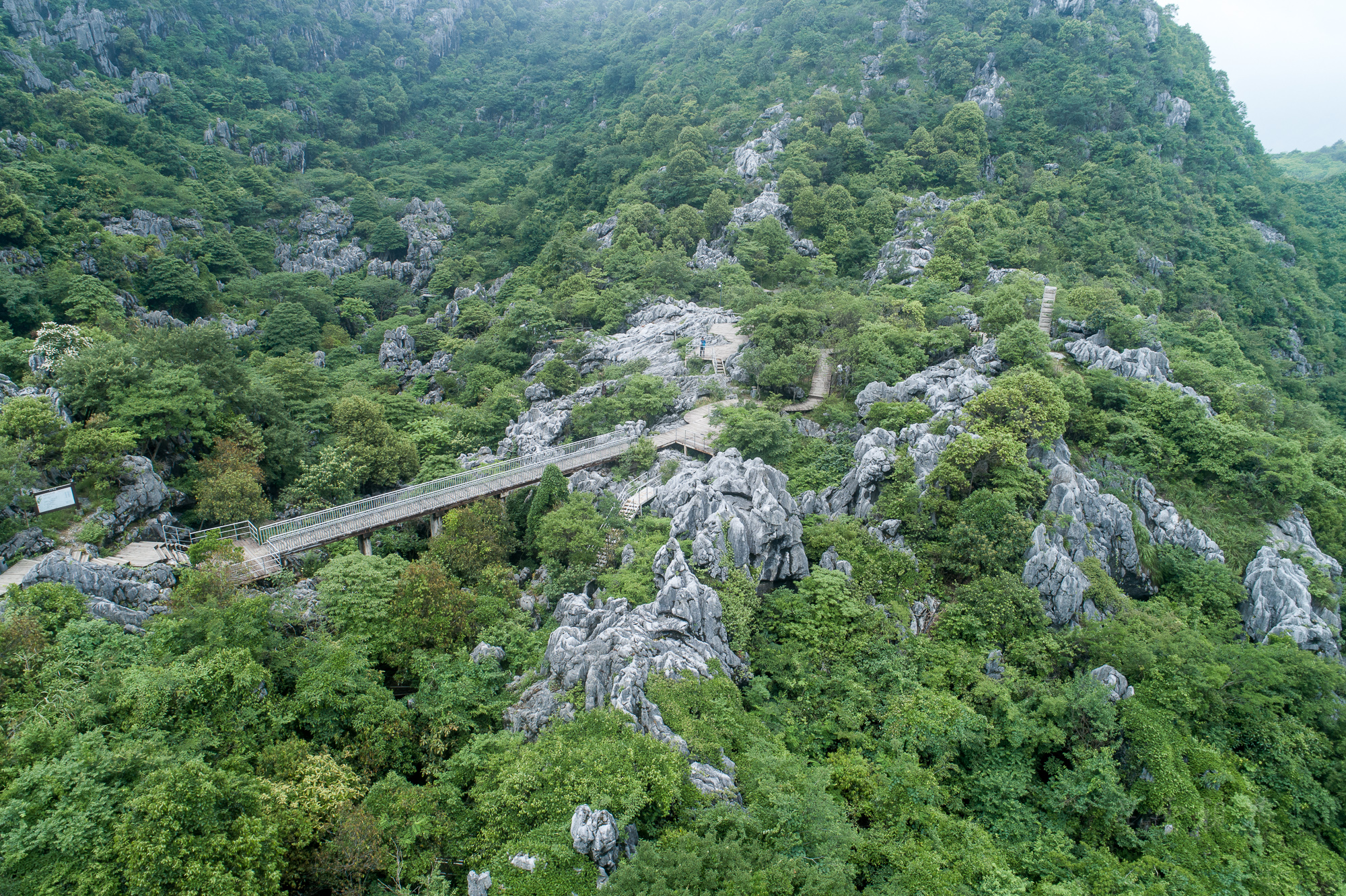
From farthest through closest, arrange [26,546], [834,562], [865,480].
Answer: [865,480], [834,562], [26,546]

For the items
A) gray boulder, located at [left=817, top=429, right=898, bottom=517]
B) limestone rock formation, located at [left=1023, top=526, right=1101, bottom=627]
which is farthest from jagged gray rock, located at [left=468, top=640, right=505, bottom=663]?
limestone rock formation, located at [left=1023, top=526, right=1101, bottom=627]

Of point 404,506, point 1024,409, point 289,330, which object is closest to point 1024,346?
point 1024,409

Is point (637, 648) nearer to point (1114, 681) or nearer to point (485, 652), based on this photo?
point (485, 652)

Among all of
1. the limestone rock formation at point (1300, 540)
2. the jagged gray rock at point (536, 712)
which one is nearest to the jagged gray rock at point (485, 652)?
the jagged gray rock at point (536, 712)

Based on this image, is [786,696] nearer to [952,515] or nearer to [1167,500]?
[952,515]

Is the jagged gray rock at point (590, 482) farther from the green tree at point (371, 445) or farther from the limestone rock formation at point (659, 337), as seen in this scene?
the limestone rock formation at point (659, 337)

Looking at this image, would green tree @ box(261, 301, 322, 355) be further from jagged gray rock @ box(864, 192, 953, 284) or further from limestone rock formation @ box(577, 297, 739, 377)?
jagged gray rock @ box(864, 192, 953, 284)

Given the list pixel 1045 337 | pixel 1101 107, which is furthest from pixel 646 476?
pixel 1101 107
